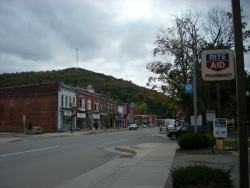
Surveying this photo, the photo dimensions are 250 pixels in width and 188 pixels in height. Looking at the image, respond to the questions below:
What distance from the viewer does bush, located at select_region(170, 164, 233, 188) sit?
7.66 meters

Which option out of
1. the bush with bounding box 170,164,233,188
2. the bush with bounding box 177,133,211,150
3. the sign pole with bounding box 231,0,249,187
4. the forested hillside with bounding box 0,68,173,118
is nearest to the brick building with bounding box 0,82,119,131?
the forested hillside with bounding box 0,68,173,118

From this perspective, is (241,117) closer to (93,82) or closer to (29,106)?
(29,106)

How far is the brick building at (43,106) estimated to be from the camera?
62.4 metres

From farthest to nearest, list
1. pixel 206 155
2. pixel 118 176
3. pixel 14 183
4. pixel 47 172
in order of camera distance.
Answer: pixel 206 155, pixel 47 172, pixel 118 176, pixel 14 183

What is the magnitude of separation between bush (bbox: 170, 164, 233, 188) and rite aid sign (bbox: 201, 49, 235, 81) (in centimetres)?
219

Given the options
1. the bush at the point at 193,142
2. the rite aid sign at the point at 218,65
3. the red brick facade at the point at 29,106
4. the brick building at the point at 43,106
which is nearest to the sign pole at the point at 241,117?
the rite aid sign at the point at 218,65

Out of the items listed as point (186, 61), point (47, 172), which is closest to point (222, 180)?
point (47, 172)

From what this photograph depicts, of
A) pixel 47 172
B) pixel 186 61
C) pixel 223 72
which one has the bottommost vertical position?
pixel 47 172

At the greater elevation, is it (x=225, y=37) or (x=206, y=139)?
(x=225, y=37)

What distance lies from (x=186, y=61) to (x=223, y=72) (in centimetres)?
3044

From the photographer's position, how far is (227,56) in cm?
842

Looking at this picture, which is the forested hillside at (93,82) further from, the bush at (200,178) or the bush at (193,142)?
the bush at (200,178)

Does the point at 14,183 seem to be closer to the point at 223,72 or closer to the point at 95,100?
the point at 223,72

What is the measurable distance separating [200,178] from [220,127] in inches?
428
